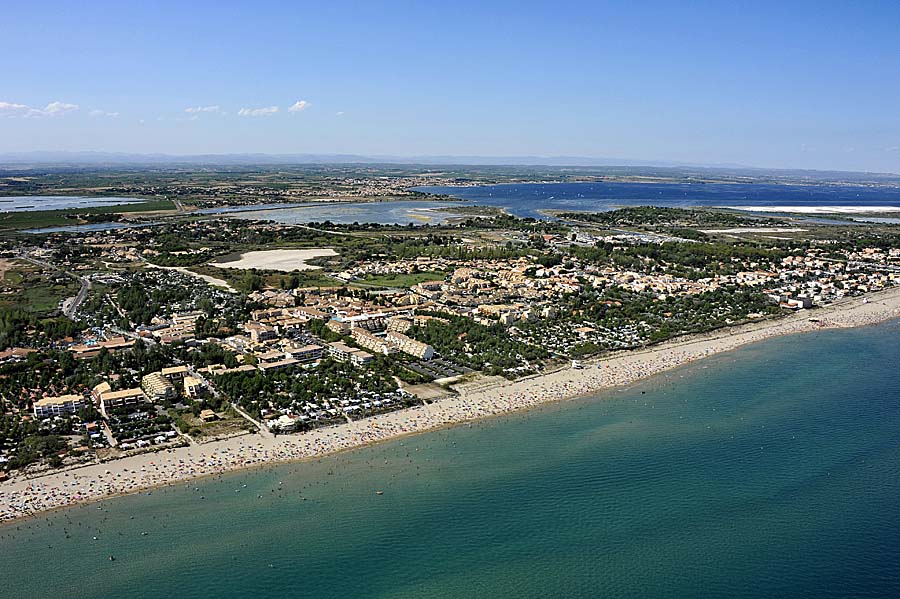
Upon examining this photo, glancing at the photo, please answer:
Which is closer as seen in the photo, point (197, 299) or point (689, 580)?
point (689, 580)

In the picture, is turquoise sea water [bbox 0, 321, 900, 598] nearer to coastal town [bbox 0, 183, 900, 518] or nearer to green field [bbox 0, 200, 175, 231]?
coastal town [bbox 0, 183, 900, 518]

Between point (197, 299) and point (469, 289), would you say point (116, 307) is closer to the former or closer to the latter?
point (197, 299)

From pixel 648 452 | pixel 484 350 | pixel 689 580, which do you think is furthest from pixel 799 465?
pixel 484 350

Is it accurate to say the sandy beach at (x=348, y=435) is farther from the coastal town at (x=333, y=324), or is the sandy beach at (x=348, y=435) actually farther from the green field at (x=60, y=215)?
the green field at (x=60, y=215)

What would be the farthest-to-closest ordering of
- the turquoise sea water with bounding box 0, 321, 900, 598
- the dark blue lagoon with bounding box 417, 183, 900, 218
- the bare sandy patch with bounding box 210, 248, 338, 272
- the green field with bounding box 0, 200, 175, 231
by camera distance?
the dark blue lagoon with bounding box 417, 183, 900, 218 → the green field with bounding box 0, 200, 175, 231 → the bare sandy patch with bounding box 210, 248, 338, 272 → the turquoise sea water with bounding box 0, 321, 900, 598

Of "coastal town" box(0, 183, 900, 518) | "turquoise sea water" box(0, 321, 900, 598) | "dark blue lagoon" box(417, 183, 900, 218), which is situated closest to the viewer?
"turquoise sea water" box(0, 321, 900, 598)

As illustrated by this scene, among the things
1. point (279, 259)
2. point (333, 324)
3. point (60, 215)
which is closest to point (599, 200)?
point (279, 259)

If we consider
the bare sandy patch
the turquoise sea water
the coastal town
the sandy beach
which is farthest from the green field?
the turquoise sea water

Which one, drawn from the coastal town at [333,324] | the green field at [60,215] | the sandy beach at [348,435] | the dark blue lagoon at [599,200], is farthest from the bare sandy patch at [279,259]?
the dark blue lagoon at [599,200]
